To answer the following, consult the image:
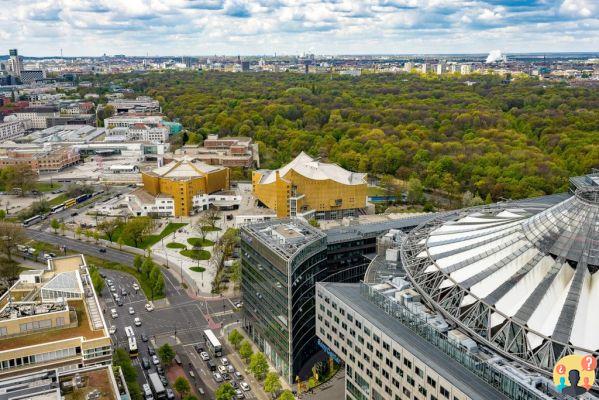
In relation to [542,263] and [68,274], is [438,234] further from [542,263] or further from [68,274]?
[68,274]

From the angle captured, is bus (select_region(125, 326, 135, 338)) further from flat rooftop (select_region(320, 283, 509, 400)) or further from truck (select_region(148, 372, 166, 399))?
flat rooftop (select_region(320, 283, 509, 400))

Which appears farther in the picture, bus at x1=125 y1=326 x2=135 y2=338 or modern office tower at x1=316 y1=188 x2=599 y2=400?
bus at x1=125 y1=326 x2=135 y2=338

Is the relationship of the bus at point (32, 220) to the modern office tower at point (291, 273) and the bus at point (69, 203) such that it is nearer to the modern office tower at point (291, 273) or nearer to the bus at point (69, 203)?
the bus at point (69, 203)

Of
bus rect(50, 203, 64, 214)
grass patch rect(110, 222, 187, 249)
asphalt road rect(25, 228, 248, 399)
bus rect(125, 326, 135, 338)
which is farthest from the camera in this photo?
bus rect(50, 203, 64, 214)

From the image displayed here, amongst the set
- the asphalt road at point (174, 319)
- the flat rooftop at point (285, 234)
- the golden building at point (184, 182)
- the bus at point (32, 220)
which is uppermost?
the flat rooftop at point (285, 234)

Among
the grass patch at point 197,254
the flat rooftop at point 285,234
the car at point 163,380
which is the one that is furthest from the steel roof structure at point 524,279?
the grass patch at point 197,254

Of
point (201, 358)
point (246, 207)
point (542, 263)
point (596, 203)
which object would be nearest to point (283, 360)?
point (201, 358)

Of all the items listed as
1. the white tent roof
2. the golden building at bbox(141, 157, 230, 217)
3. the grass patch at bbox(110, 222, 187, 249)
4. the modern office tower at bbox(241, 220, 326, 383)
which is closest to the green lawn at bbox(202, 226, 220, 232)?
the grass patch at bbox(110, 222, 187, 249)

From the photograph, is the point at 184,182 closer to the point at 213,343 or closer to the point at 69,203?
the point at 69,203
